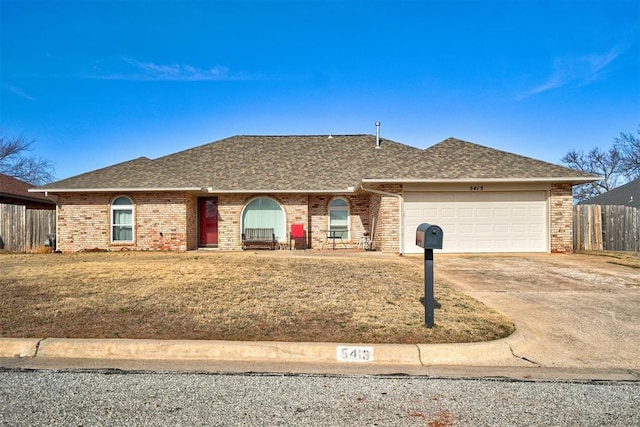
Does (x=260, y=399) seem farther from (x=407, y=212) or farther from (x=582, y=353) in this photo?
(x=407, y=212)

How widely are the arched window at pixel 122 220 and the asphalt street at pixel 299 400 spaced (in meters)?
13.5

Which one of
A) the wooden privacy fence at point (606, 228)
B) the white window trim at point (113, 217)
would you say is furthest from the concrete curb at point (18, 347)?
the wooden privacy fence at point (606, 228)

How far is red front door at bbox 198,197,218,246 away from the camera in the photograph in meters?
18.6

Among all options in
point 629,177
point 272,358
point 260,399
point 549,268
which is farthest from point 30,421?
point 629,177

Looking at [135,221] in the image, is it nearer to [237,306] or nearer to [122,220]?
[122,220]

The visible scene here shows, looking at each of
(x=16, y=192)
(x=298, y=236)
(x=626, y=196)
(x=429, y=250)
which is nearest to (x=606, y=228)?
(x=298, y=236)

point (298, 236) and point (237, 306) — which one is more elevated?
point (298, 236)

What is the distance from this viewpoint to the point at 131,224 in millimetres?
16875

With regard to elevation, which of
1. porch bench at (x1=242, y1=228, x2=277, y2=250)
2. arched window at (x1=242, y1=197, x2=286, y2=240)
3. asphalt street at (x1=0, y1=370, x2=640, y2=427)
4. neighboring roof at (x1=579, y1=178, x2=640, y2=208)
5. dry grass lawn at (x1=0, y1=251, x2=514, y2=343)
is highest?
neighboring roof at (x1=579, y1=178, x2=640, y2=208)

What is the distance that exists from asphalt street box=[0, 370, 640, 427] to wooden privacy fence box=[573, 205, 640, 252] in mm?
14447

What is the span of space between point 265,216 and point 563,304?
41.2 ft

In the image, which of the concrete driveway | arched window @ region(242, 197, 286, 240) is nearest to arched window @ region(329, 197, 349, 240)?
arched window @ region(242, 197, 286, 240)

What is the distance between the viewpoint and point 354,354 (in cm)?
459

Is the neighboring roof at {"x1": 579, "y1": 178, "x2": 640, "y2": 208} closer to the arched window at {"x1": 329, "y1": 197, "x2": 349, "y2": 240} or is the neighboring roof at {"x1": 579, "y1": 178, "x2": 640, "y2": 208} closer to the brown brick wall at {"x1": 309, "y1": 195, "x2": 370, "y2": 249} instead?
the brown brick wall at {"x1": 309, "y1": 195, "x2": 370, "y2": 249}
